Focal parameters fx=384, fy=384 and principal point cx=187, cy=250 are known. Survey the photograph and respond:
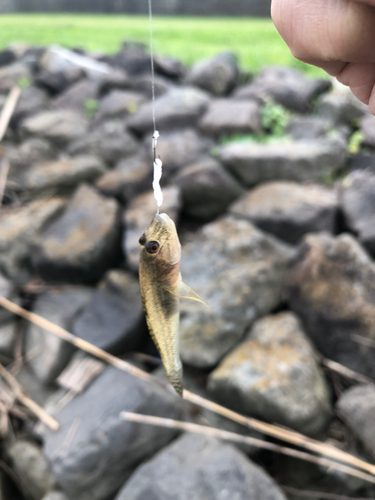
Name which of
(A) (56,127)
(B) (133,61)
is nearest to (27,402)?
(A) (56,127)

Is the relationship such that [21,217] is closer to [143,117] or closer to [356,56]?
[143,117]

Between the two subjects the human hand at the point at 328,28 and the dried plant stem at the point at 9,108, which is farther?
the dried plant stem at the point at 9,108

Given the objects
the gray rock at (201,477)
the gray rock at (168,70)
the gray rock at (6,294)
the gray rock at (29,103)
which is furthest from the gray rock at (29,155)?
the gray rock at (201,477)

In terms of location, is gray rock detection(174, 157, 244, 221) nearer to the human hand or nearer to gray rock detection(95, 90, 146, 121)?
gray rock detection(95, 90, 146, 121)

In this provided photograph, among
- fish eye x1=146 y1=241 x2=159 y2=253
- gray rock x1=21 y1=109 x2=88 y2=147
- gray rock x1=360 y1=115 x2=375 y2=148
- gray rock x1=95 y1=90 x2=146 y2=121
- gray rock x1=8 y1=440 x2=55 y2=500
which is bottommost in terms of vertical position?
gray rock x1=8 y1=440 x2=55 y2=500

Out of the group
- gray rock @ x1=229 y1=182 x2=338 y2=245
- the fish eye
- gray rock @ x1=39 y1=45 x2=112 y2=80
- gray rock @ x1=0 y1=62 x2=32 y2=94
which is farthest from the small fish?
gray rock @ x1=39 y1=45 x2=112 y2=80

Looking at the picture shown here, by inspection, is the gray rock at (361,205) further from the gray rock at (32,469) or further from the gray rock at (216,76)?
the gray rock at (216,76)
